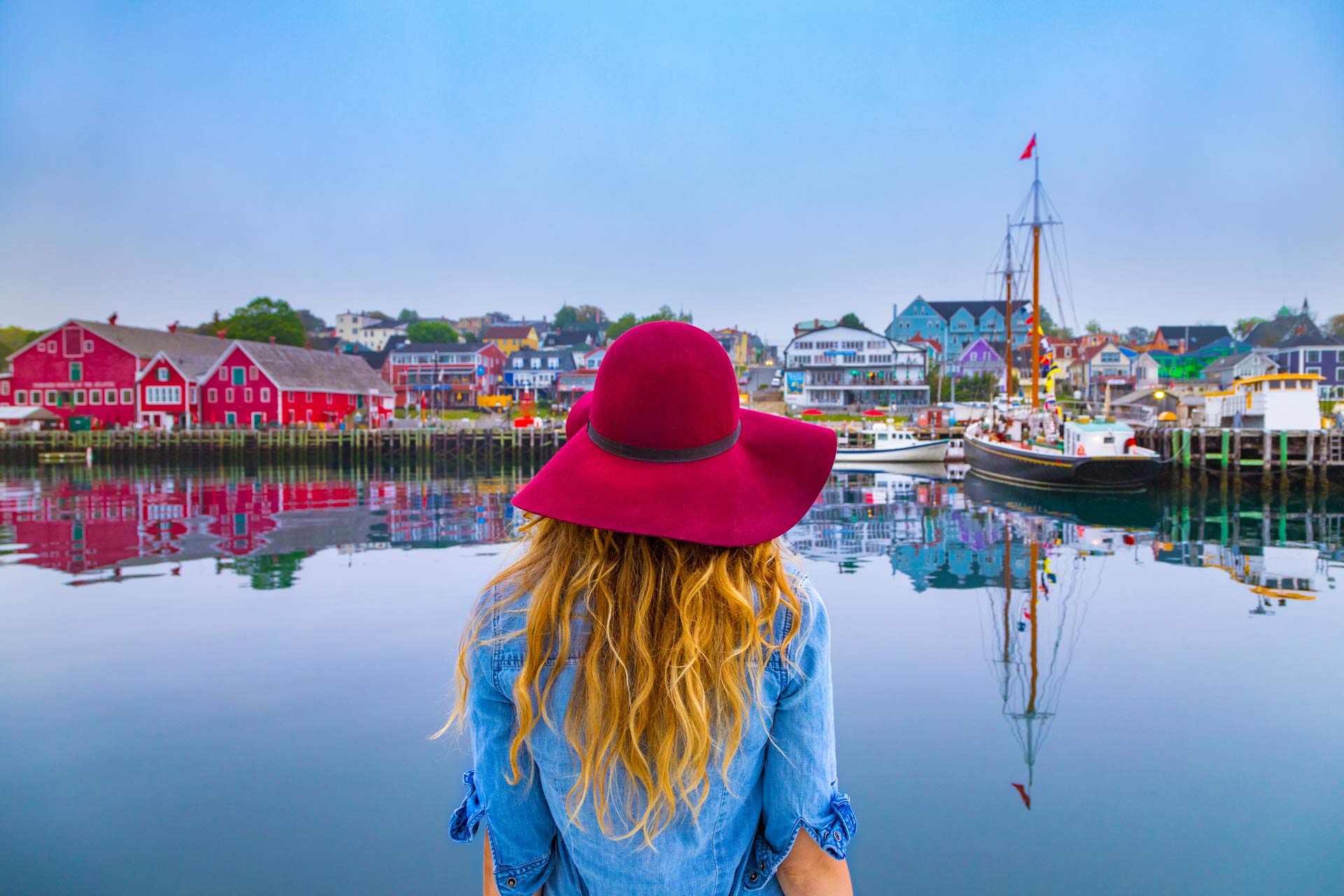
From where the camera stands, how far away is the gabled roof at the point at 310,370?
5672 centimetres

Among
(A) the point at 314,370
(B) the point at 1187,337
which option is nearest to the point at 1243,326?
(B) the point at 1187,337

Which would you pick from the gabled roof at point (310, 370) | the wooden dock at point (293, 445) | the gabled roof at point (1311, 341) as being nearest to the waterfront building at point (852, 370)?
the wooden dock at point (293, 445)

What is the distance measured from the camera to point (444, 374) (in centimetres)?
8488

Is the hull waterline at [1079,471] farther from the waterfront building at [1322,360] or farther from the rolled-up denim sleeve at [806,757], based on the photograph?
the waterfront building at [1322,360]

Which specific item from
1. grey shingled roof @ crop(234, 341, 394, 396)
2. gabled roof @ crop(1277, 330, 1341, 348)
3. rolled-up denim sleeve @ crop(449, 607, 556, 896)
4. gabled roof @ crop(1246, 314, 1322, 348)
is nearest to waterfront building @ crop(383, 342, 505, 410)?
grey shingled roof @ crop(234, 341, 394, 396)

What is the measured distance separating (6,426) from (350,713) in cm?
6580

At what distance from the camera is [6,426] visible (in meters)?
54.9

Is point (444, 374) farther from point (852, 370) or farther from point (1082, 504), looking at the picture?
point (1082, 504)

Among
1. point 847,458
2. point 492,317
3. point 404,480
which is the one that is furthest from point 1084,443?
point 492,317

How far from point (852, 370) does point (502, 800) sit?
242 ft

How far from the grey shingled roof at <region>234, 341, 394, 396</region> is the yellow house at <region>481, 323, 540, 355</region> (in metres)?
37.3

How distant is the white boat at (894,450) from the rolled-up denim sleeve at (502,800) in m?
38.9

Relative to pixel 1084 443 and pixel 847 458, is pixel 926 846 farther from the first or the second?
pixel 847 458

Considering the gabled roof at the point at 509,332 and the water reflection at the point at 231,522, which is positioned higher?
the gabled roof at the point at 509,332
